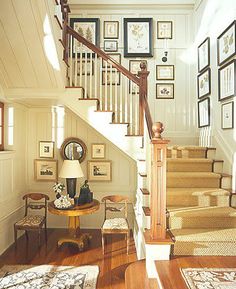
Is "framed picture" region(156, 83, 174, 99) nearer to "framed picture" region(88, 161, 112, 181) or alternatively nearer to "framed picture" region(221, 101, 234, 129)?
"framed picture" region(221, 101, 234, 129)

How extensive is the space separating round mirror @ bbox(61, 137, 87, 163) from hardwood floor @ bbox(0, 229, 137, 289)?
Answer: 1510mm

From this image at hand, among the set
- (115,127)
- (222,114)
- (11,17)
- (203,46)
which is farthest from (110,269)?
(203,46)

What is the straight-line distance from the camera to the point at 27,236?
4.49 m

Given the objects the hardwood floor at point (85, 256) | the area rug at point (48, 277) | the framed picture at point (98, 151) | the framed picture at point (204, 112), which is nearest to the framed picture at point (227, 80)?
the framed picture at point (204, 112)

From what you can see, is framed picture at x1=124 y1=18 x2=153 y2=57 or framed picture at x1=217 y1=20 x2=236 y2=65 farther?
framed picture at x1=124 y1=18 x2=153 y2=57

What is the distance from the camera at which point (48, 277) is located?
3.21m

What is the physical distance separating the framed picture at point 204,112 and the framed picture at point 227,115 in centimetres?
54

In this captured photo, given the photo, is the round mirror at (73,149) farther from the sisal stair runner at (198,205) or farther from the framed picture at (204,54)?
the framed picture at (204,54)

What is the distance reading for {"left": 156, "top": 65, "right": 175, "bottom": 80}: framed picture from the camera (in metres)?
5.33

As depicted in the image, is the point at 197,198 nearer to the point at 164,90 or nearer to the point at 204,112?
Answer: the point at 204,112

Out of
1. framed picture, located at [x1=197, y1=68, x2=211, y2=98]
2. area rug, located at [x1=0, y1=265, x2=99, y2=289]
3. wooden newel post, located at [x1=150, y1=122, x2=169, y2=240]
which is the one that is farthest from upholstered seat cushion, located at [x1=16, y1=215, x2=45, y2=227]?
framed picture, located at [x1=197, y1=68, x2=211, y2=98]

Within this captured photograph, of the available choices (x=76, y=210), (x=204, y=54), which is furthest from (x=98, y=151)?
(x=204, y=54)

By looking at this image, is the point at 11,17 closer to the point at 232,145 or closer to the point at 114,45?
the point at 114,45

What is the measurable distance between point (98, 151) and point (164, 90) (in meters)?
1.77
